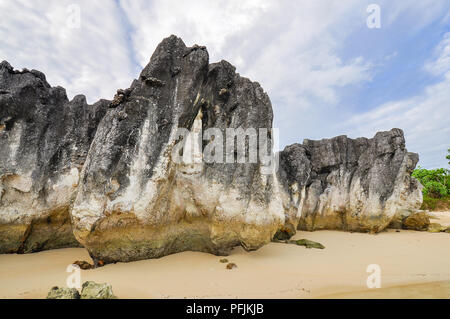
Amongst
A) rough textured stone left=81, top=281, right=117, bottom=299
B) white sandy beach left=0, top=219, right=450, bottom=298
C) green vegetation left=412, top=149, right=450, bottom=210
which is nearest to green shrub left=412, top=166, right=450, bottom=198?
green vegetation left=412, top=149, right=450, bottom=210

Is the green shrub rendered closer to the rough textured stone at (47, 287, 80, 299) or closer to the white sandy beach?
the white sandy beach

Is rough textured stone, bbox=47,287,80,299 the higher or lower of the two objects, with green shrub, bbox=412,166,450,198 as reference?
lower

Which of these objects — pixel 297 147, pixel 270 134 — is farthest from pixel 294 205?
pixel 270 134

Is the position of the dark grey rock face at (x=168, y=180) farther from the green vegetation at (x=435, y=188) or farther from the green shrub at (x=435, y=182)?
the green shrub at (x=435, y=182)

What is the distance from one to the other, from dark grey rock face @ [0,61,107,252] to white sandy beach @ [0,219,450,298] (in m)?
0.56

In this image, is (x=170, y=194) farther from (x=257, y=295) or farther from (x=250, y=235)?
(x=257, y=295)

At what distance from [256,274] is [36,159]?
5782mm

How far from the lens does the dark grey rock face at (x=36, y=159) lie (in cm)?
543

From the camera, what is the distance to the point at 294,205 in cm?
865

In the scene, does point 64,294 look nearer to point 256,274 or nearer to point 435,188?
point 256,274

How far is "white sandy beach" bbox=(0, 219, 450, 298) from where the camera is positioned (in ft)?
11.1

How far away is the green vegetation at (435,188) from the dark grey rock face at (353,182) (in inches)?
472

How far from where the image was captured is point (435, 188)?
2112cm

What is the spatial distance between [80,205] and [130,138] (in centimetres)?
157
